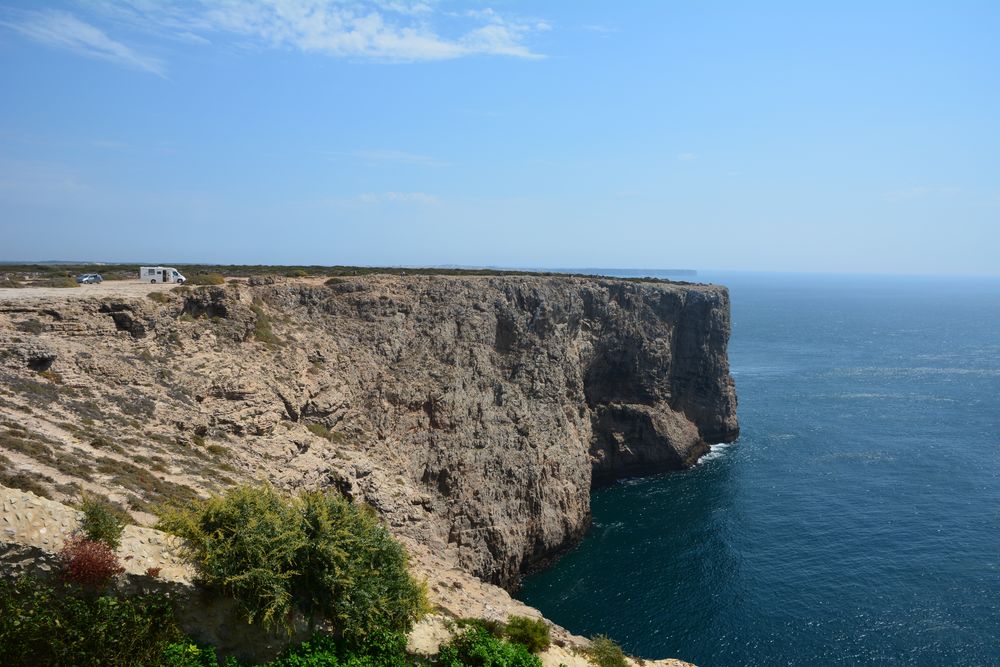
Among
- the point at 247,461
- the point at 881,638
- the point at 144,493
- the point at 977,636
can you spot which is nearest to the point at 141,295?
the point at 247,461

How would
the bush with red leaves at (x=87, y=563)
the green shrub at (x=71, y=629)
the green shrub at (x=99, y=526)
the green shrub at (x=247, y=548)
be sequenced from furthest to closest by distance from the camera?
1. the green shrub at (x=247, y=548)
2. the green shrub at (x=99, y=526)
3. the bush with red leaves at (x=87, y=563)
4. the green shrub at (x=71, y=629)

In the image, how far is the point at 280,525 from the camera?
20031 mm

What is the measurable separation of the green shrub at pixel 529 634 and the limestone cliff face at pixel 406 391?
13772mm

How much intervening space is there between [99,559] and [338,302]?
33864 millimetres

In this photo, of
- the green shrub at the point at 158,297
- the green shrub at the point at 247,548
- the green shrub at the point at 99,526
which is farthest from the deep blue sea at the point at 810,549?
the green shrub at the point at 99,526

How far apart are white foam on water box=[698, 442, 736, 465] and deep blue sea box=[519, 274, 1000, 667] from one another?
0.45m

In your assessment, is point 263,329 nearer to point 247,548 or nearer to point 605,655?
point 247,548

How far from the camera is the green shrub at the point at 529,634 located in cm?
2495

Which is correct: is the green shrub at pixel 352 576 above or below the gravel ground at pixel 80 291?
below

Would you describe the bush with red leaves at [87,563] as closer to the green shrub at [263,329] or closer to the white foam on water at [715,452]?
the green shrub at [263,329]

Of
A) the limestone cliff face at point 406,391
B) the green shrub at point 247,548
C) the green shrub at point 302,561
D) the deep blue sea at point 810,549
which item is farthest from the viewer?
the deep blue sea at point 810,549

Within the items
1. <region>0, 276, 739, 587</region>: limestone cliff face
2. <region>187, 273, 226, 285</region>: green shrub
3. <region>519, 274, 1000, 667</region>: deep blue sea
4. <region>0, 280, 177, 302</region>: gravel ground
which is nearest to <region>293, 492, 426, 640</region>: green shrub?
<region>0, 276, 739, 587</region>: limestone cliff face

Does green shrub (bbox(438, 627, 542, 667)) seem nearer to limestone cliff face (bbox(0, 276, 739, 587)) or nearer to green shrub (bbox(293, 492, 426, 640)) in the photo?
green shrub (bbox(293, 492, 426, 640))

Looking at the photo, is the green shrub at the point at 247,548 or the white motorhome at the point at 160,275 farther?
the white motorhome at the point at 160,275
